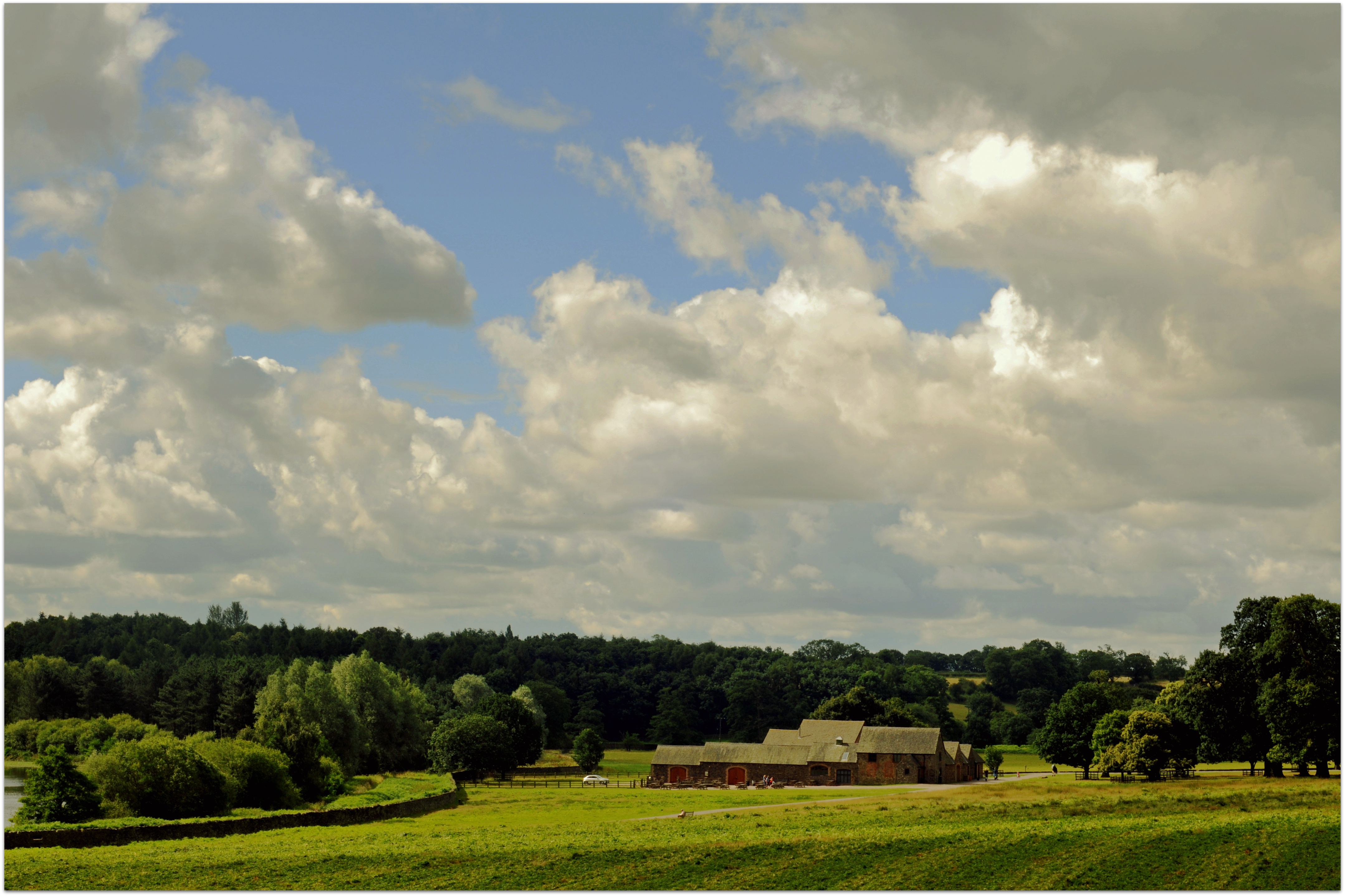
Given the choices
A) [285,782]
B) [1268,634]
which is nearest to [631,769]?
[285,782]

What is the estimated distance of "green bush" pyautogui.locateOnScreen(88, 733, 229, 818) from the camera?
166 feet

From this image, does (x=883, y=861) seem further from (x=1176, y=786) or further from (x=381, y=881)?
(x=1176, y=786)

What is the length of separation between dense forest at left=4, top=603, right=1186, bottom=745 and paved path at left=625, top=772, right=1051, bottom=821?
19352 millimetres

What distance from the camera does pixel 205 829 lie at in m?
43.8

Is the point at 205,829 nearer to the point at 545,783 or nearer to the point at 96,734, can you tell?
the point at 545,783

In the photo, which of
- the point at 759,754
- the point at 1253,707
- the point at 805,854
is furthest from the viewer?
the point at 759,754

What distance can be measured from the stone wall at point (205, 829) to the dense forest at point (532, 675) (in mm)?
58127

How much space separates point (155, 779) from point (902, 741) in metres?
58.5

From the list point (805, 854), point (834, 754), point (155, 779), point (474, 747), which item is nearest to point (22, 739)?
point (474, 747)

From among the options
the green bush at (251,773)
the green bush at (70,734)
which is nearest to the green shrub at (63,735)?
the green bush at (70,734)

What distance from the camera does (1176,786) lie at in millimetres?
60812

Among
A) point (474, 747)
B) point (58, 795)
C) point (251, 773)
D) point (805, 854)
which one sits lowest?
point (474, 747)

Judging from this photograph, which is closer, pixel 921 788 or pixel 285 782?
pixel 285 782

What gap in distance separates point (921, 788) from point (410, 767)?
47506 mm
